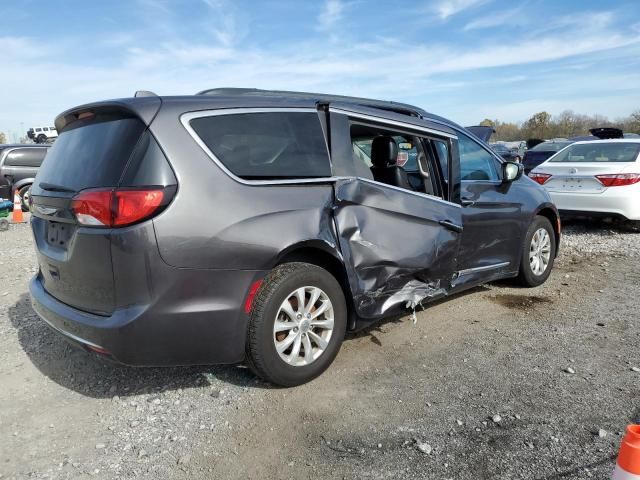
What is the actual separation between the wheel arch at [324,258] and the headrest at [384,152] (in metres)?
1.17

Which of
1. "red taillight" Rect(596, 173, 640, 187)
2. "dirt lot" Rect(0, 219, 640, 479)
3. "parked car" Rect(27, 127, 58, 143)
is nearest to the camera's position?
"dirt lot" Rect(0, 219, 640, 479)

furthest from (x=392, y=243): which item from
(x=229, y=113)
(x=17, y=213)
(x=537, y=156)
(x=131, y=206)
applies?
(x=537, y=156)

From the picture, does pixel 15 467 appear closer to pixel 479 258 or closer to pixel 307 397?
pixel 307 397

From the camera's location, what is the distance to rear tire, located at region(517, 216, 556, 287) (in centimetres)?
530

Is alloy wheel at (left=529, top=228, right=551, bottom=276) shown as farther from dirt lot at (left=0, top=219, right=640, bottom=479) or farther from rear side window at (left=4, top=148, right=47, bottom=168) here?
rear side window at (left=4, top=148, right=47, bottom=168)

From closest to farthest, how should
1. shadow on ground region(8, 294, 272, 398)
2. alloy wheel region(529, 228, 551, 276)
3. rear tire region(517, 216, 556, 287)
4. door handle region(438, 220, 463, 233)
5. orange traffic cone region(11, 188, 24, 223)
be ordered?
shadow on ground region(8, 294, 272, 398)
door handle region(438, 220, 463, 233)
rear tire region(517, 216, 556, 287)
alloy wheel region(529, 228, 551, 276)
orange traffic cone region(11, 188, 24, 223)

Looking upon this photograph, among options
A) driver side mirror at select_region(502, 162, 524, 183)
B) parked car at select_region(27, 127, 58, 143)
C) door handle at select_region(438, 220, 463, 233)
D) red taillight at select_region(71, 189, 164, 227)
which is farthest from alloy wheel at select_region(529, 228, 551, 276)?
parked car at select_region(27, 127, 58, 143)

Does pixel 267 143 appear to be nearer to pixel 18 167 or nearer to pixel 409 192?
pixel 409 192

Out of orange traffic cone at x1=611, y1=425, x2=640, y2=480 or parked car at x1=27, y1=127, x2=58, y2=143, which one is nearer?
orange traffic cone at x1=611, y1=425, x2=640, y2=480

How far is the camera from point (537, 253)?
549cm

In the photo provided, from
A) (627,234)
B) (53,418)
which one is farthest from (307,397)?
(627,234)

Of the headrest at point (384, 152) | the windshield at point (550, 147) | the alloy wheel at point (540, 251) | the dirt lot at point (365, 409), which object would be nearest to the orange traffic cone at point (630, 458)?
the dirt lot at point (365, 409)

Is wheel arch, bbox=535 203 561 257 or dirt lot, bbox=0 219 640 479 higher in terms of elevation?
wheel arch, bbox=535 203 561 257

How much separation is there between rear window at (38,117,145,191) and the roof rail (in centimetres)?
80
